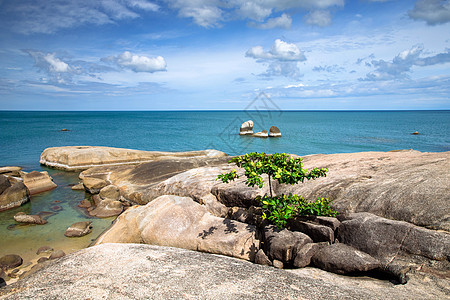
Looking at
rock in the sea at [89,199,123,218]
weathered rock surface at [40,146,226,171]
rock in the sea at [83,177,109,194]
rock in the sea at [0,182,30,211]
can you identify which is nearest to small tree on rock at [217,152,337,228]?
rock in the sea at [89,199,123,218]

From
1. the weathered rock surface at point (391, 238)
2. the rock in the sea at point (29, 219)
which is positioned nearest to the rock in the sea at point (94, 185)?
the rock in the sea at point (29, 219)

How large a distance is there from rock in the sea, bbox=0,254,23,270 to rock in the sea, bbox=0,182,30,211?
333 inches

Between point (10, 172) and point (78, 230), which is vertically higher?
point (10, 172)

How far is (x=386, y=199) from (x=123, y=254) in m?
8.62

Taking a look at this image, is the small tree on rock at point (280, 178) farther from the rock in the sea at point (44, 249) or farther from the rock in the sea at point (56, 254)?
the rock in the sea at point (44, 249)

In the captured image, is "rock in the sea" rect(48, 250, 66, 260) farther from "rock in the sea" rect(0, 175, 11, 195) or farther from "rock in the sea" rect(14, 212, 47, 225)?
"rock in the sea" rect(0, 175, 11, 195)

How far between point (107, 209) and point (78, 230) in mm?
3017

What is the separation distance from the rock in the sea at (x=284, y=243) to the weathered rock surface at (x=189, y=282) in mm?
591

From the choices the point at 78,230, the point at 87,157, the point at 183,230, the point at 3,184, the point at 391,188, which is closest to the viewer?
the point at 391,188

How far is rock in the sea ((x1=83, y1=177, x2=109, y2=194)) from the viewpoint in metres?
21.2

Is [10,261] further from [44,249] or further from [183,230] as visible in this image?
[183,230]

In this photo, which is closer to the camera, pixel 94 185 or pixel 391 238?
pixel 391 238

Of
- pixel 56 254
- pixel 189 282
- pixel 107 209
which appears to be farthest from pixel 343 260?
pixel 107 209

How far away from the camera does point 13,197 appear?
62.1 ft
